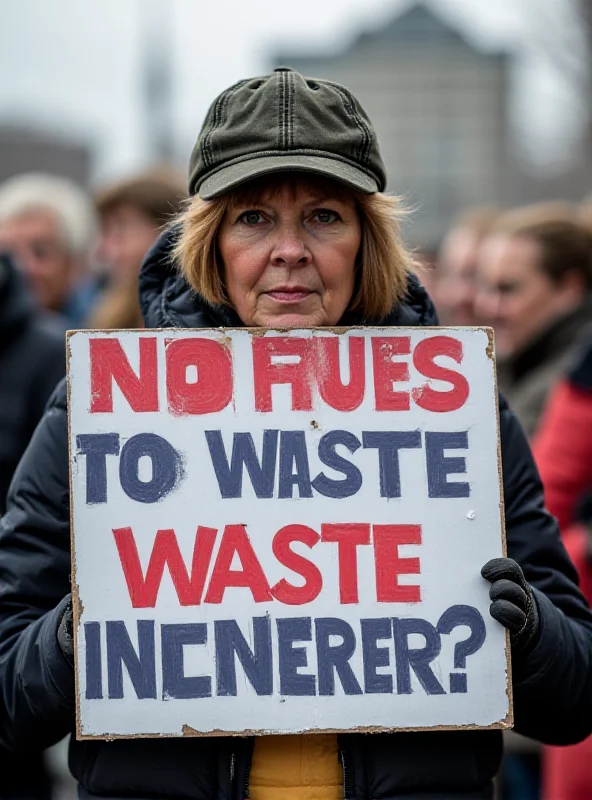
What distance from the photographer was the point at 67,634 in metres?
2.38

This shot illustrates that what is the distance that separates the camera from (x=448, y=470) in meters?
2.47

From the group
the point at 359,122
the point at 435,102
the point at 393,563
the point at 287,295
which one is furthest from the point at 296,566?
the point at 435,102

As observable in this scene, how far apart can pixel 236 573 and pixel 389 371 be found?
0.46 metres

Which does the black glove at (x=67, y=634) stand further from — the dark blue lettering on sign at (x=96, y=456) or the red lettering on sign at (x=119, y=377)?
the red lettering on sign at (x=119, y=377)

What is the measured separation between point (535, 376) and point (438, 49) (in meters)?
57.6

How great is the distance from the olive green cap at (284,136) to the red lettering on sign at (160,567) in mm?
632

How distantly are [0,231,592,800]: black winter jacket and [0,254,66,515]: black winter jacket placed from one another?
1.42 meters

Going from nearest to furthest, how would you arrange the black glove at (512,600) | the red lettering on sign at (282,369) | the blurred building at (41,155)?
the black glove at (512,600)
the red lettering on sign at (282,369)
the blurred building at (41,155)

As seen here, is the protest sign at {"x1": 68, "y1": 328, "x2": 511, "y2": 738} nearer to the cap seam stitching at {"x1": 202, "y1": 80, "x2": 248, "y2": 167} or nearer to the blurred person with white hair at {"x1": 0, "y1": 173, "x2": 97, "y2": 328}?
the cap seam stitching at {"x1": 202, "y1": 80, "x2": 248, "y2": 167}

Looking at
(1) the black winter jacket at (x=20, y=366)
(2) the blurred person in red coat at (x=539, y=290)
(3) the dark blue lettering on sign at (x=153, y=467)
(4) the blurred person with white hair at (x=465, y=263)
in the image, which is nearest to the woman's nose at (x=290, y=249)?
(3) the dark blue lettering on sign at (x=153, y=467)

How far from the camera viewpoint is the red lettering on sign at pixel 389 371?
250cm

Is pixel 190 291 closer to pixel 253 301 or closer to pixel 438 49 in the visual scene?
pixel 253 301

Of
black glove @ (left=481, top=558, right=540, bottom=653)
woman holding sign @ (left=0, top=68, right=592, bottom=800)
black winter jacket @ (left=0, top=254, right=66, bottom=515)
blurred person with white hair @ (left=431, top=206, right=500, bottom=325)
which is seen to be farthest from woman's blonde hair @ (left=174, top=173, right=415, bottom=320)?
blurred person with white hair @ (left=431, top=206, right=500, bottom=325)

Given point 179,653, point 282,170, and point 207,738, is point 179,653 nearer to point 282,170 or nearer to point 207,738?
point 207,738
